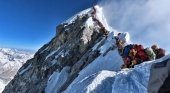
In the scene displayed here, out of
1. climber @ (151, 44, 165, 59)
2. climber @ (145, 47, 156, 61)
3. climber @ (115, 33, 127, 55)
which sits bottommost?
climber @ (145, 47, 156, 61)

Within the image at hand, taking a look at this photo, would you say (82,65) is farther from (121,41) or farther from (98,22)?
(98,22)

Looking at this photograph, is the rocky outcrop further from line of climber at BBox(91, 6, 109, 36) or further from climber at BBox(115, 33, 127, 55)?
climber at BBox(115, 33, 127, 55)

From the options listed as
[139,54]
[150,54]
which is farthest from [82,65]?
[150,54]

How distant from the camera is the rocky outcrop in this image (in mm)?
54203

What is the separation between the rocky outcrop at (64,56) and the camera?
178 feet

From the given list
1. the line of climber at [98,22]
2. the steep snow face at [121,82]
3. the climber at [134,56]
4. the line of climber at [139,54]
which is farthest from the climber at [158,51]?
the line of climber at [98,22]

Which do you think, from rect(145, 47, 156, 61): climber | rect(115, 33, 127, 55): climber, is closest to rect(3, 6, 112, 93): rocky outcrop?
rect(115, 33, 127, 55): climber

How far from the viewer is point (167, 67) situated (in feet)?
26.6

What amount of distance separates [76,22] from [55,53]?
310 inches

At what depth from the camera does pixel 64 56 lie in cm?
6000

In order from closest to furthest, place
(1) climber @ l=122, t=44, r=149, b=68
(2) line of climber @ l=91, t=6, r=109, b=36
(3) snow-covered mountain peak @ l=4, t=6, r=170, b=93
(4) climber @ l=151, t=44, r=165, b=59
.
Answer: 1. (3) snow-covered mountain peak @ l=4, t=6, r=170, b=93
2. (1) climber @ l=122, t=44, r=149, b=68
3. (4) climber @ l=151, t=44, r=165, b=59
4. (2) line of climber @ l=91, t=6, r=109, b=36

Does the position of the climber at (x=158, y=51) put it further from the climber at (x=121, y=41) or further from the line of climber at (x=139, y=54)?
the climber at (x=121, y=41)

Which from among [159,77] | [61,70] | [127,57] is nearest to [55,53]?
[61,70]

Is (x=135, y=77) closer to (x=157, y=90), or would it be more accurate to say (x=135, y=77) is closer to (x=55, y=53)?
(x=157, y=90)
